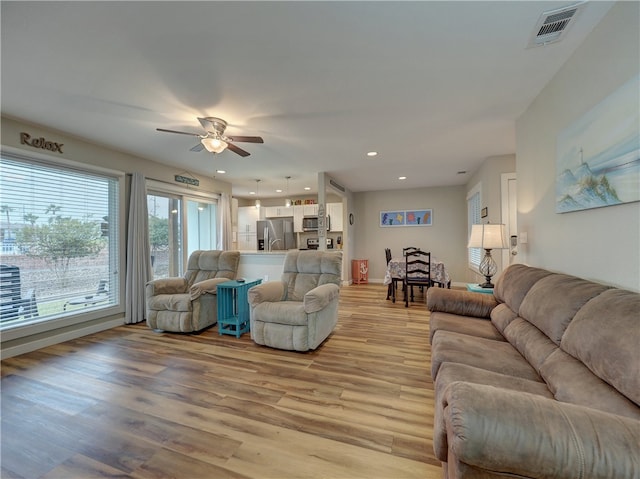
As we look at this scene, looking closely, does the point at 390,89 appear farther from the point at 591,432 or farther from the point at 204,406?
the point at 204,406

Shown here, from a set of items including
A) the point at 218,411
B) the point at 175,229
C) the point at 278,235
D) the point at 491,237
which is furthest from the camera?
the point at 278,235

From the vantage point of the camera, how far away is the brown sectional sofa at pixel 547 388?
0.78 metres

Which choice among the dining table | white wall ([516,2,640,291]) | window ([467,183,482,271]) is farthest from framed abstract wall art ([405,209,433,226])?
white wall ([516,2,640,291])

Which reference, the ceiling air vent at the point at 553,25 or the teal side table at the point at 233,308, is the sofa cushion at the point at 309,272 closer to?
the teal side table at the point at 233,308

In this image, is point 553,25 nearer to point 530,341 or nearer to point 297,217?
point 530,341

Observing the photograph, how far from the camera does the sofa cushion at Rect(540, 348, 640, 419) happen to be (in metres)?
0.98

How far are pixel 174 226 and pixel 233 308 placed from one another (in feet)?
7.71

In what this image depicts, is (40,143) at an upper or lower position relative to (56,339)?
upper

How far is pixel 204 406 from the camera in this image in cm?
192

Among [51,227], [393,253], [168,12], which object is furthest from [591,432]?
[393,253]

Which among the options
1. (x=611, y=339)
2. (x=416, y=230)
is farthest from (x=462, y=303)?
(x=416, y=230)

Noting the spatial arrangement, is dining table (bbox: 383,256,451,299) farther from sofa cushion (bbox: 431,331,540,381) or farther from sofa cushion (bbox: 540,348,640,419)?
sofa cushion (bbox: 540,348,640,419)

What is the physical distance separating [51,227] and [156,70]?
2.57m

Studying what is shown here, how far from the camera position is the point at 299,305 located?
2863 mm
